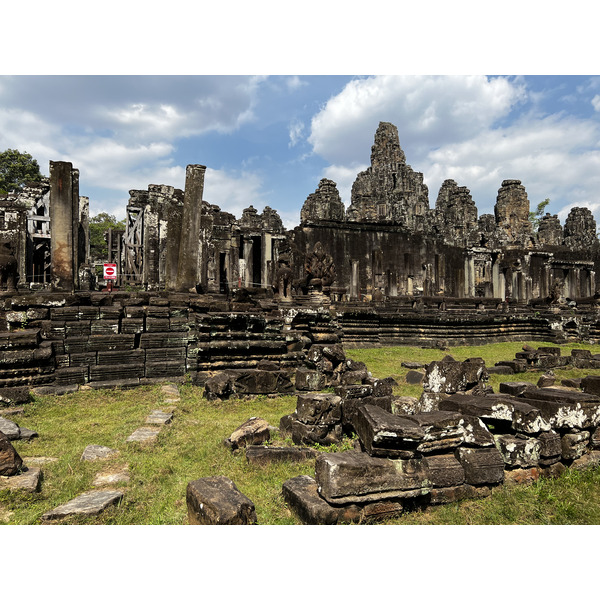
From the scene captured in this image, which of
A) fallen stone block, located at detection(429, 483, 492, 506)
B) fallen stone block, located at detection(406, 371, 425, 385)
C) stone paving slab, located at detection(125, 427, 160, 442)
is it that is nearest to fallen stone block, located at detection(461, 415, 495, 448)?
fallen stone block, located at detection(429, 483, 492, 506)

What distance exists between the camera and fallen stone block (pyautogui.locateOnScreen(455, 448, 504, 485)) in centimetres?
345

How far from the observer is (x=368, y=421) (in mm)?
3400

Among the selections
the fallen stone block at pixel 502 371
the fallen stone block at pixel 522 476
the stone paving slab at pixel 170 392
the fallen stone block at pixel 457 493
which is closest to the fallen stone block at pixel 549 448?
the fallen stone block at pixel 522 476

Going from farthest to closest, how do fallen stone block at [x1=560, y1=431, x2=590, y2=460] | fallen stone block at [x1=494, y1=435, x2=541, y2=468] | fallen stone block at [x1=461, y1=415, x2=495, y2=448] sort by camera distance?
fallen stone block at [x1=560, y1=431, x2=590, y2=460], fallen stone block at [x1=494, y1=435, x2=541, y2=468], fallen stone block at [x1=461, y1=415, x2=495, y2=448]

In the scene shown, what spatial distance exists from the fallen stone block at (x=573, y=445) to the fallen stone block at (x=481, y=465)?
36.8 inches

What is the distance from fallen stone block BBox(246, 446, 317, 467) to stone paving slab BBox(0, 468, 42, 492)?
1775 millimetres

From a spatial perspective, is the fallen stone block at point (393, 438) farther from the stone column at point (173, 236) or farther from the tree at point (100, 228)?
the tree at point (100, 228)

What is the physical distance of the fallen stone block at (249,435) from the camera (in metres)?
4.33

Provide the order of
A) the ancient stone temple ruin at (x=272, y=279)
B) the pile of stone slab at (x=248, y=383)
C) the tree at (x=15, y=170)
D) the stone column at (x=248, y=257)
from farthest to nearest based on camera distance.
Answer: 1. the tree at (x=15, y=170)
2. the stone column at (x=248, y=257)
3. the ancient stone temple ruin at (x=272, y=279)
4. the pile of stone slab at (x=248, y=383)

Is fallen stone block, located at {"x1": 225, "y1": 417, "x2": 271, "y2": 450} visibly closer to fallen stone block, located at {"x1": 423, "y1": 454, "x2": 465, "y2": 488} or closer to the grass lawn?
the grass lawn

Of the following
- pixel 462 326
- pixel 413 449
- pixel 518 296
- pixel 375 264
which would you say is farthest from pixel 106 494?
pixel 518 296

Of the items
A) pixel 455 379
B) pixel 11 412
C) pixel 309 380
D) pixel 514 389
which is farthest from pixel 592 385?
pixel 11 412

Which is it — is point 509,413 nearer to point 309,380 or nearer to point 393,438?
point 393,438

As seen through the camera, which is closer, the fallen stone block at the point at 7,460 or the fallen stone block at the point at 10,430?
the fallen stone block at the point at 7,460
